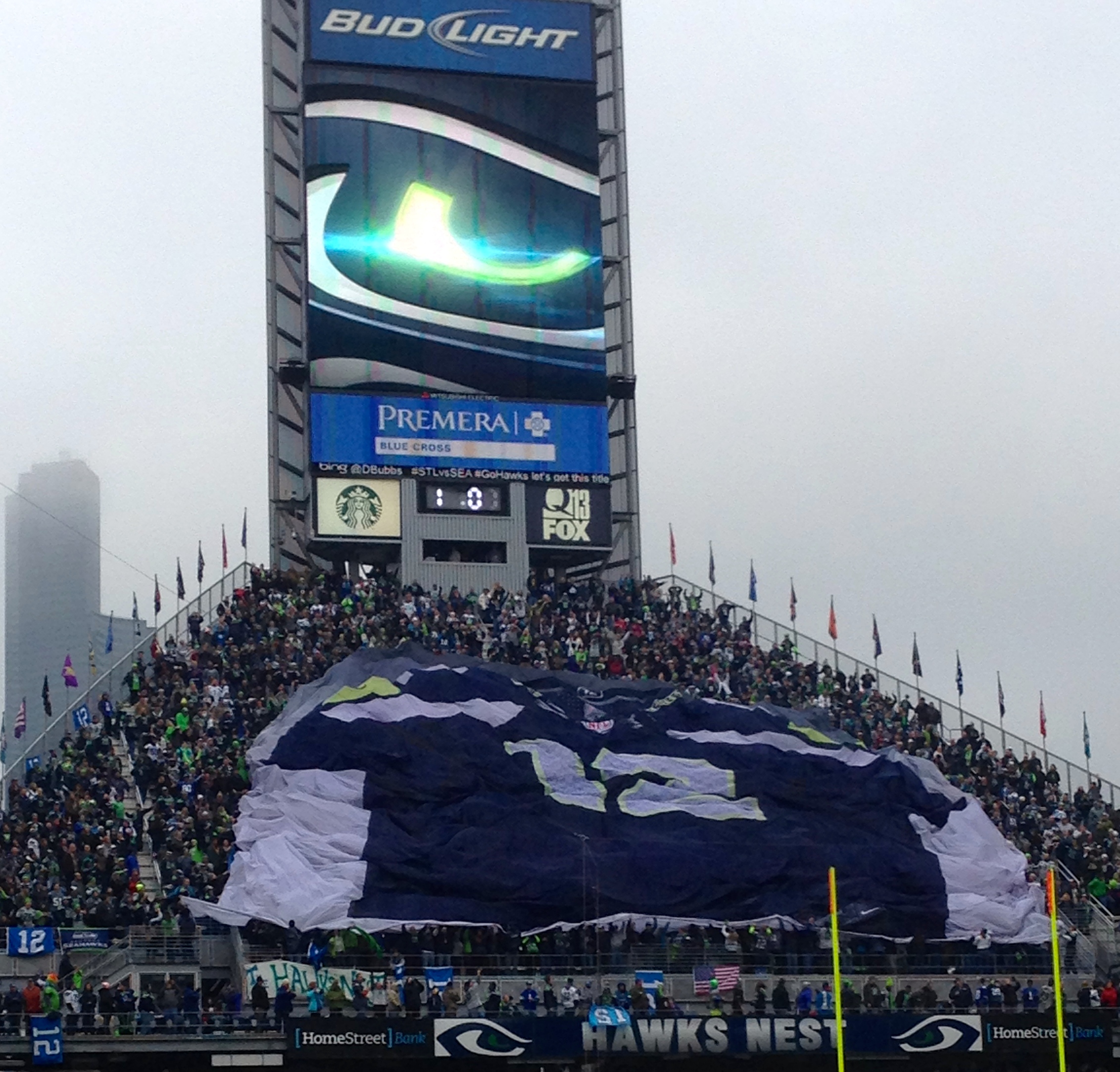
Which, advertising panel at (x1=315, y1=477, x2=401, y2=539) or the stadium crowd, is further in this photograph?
advertising panel at (x1=315, y1=477, x2=401, y2=539)

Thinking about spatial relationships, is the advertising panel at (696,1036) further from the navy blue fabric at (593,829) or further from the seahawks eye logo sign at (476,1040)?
the navy blue fabric at (593,829)

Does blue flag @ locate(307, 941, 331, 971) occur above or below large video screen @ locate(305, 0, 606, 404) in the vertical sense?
below

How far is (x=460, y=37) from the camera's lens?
66.4 m

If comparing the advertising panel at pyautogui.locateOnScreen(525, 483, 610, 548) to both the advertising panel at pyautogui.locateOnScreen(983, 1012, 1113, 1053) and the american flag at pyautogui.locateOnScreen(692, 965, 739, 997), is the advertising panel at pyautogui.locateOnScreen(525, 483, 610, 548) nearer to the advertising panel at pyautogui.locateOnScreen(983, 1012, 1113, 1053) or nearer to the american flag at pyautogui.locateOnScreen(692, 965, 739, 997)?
the american flag at pyautogui.locateOnScreen(692, 965, 739, 997)

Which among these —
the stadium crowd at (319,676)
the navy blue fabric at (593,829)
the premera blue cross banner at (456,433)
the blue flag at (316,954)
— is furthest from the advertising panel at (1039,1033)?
the premera blue cross banner at (456,433)

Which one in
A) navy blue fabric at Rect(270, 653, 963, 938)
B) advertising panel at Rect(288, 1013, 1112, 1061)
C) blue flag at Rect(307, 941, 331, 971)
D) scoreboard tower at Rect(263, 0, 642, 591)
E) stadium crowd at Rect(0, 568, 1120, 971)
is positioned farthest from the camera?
scoreboard tower at Rect(263, 0, 642, 591)

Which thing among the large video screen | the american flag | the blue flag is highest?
the large video screen

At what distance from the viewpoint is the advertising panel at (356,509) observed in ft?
202

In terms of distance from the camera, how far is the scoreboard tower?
62.4 metres

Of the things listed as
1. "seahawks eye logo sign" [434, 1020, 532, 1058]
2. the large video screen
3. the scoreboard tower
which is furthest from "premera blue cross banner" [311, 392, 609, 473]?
"seahawks eye logo sign" [434, 1020, 532, 1058]

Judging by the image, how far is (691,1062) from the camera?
148ft

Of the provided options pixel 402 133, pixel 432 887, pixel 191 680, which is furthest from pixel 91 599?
pixel 432 887

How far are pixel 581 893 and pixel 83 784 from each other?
34.4ft

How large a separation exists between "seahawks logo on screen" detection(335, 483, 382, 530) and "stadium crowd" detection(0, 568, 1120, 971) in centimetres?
152
